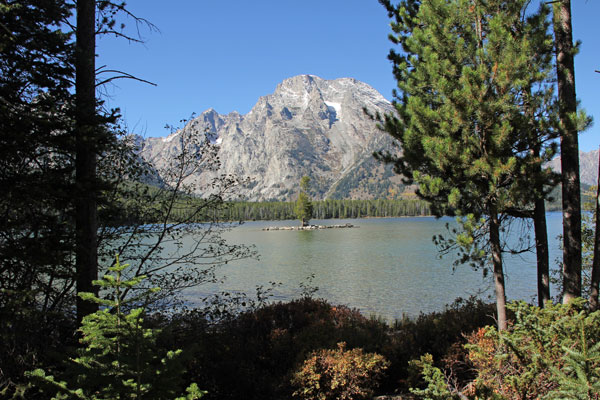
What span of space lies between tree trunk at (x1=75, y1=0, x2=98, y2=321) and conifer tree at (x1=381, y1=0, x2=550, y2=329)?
475 cm

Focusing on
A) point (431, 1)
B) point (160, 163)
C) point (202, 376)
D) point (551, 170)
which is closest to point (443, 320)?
point (551, 170)

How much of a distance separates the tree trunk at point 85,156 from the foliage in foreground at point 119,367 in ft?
8.44

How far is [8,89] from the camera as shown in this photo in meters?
4.48

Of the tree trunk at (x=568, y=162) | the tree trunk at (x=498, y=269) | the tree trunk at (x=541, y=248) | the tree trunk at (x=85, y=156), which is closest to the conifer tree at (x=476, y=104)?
the tree trunk at (x=498, y=269)

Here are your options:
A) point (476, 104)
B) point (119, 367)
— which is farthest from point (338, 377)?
point (476, 104)

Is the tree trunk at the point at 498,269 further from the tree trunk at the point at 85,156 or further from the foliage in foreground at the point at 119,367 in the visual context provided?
the tree trunk at the point at 85,156

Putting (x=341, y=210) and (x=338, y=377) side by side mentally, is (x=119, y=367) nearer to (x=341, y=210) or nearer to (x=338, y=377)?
(x=338, y=377)

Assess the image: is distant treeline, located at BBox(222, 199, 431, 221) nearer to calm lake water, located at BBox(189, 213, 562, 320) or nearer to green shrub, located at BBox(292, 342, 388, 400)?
calm lake water, located at BBox(189, 213, 562, 320)

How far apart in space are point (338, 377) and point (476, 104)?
4.35 metres

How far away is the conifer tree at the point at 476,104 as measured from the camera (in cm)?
546

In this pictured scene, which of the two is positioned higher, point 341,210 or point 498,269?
point 341,210

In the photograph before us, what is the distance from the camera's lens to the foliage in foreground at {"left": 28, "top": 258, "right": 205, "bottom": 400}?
2271mm

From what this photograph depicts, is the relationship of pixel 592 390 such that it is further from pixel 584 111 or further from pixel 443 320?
pixel 443 320

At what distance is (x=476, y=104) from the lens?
17.8ft
